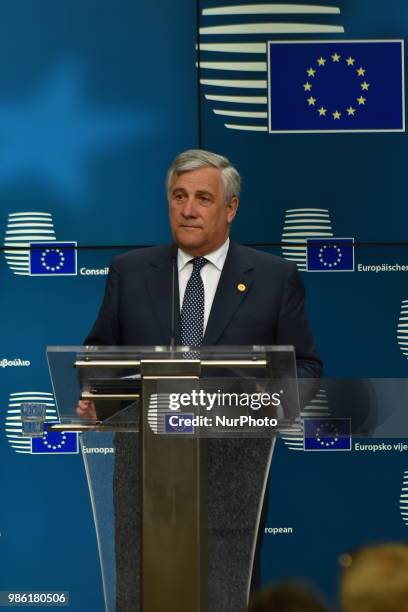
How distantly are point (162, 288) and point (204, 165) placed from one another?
51 centimetres

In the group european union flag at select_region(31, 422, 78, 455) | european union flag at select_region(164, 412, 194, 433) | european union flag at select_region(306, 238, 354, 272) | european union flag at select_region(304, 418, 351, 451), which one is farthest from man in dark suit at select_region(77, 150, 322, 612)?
european union flag at select_region(31, 422, 78, 455)

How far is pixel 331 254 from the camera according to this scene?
6199mm

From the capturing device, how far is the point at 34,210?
6230 mm

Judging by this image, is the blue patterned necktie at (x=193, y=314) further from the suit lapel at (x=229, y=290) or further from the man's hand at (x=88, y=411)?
the man's hand at (x=88, y=411)

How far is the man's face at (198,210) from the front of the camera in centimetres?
463

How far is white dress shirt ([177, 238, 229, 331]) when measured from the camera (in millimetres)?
4555

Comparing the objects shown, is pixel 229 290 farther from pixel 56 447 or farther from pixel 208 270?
pixel 56 447

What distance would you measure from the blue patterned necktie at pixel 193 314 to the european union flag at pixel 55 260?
5.74 feet

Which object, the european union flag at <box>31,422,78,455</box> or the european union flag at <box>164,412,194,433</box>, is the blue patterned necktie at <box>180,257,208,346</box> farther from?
the european union flag at <box>31,422,78,455</box>

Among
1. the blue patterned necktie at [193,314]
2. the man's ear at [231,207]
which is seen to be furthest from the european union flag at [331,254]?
the blue patterned necktie at [193,314]

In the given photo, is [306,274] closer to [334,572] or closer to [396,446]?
[396,446]

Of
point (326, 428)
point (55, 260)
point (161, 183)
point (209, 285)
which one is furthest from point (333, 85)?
point (326, 428)

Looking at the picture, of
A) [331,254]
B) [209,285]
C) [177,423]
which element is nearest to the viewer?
[177,423]

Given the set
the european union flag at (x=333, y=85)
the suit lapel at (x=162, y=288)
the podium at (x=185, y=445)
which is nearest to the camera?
the podium at (x=185, y=445)
